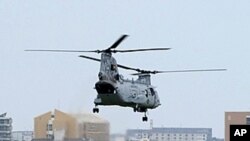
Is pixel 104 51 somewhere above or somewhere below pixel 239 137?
above

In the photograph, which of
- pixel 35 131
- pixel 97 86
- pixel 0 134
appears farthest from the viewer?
pixel 0 134

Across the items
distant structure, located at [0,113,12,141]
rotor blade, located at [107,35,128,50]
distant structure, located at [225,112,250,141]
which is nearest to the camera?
rotor blade, located at [107,35,128,50]

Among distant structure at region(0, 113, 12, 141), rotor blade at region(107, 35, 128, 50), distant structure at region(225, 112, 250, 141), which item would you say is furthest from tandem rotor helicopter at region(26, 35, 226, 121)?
distant structure at region(225, 112, 250, 141)

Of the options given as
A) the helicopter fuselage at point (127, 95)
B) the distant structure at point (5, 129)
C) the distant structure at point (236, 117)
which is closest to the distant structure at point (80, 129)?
the helicopter fuselage at point (127, 95)

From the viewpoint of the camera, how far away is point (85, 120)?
2197 inches

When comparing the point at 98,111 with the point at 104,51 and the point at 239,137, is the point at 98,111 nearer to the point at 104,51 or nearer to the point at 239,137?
the point at 104,51

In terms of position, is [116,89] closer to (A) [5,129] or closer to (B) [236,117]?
(A) [5,129]

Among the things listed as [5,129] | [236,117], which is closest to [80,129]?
[5,129]

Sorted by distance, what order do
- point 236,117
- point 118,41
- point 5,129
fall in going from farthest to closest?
point 236,117 < point 5,129 < point 118,41

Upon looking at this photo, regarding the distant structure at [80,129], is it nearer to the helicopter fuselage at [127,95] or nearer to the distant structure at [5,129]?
the helicopter fuselage at [127,95]

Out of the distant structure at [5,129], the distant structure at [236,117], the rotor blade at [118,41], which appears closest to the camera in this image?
the rotor blade at [118,41]

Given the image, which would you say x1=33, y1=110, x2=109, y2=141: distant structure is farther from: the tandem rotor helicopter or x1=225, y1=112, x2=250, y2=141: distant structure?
x1=225, y1=112, x2=250, y2=141: distant structure

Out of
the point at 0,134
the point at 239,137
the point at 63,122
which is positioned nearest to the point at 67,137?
the point at 63,122

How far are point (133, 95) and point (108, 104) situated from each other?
2015mm
